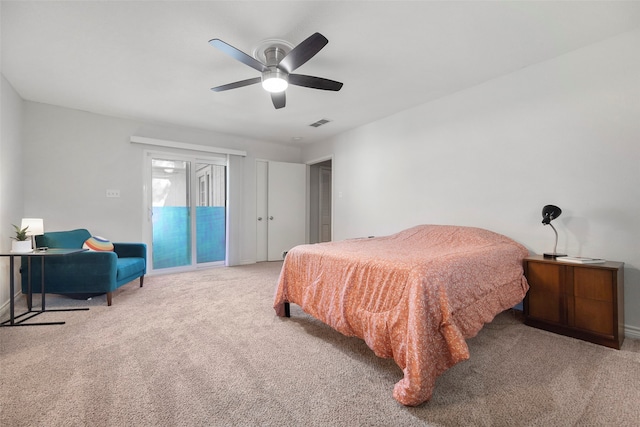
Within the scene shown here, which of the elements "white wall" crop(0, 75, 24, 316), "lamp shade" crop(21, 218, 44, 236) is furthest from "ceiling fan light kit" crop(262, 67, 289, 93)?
"white wall" crop(0, 75, 24, 316)

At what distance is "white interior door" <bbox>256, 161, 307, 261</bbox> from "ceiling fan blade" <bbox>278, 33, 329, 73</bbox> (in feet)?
11.4

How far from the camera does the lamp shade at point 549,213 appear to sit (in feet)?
7.72

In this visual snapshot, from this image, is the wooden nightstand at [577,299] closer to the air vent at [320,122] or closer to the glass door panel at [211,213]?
the air vent at [320,122]

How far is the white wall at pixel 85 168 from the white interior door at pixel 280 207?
164 cm

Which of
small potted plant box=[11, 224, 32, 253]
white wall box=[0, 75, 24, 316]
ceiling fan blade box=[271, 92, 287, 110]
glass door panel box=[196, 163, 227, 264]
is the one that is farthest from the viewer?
glass door panel box=[196, 163, 227, 264]

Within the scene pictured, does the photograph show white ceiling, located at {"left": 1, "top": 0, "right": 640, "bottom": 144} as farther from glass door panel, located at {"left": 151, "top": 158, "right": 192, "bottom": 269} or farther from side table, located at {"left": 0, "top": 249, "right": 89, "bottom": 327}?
side table, located at {"left": 0, "top": 249, "right": 89, "bottom": 327}

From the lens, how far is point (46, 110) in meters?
3.62

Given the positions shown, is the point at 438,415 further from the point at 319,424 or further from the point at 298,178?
the point at 298,178

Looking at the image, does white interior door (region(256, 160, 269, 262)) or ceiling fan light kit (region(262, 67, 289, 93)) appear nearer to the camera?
ceiling fan light kit (region(262, 67, 289, 93))

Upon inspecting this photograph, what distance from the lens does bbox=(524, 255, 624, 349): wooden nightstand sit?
1990 mm

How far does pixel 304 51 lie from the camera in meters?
1.99

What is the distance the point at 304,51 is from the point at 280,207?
3.98 metres

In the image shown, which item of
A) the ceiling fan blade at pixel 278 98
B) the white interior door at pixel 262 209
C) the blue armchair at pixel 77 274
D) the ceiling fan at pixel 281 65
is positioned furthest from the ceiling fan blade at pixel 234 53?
the white interior door at pixel 262 209

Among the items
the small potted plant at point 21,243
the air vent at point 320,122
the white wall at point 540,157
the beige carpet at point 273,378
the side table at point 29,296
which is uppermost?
the air vent at point 320,122
